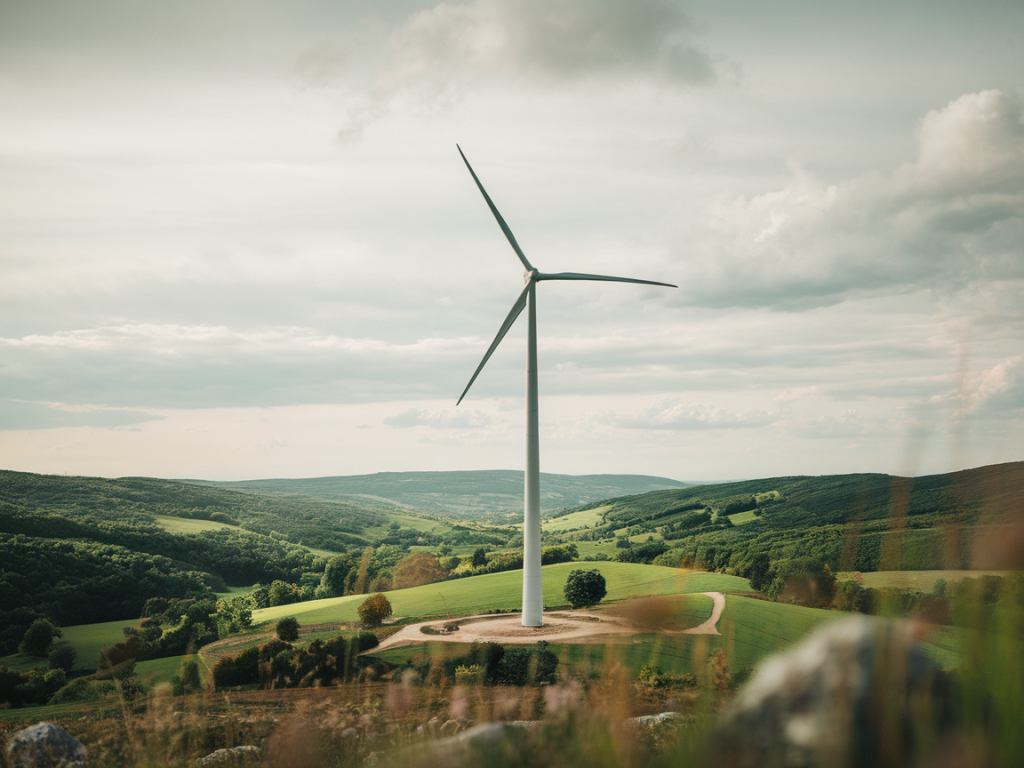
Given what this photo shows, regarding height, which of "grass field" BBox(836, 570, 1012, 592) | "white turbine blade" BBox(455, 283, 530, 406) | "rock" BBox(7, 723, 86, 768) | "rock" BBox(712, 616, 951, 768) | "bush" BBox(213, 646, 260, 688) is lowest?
"bush" BBox(213, 646, 260, 688)

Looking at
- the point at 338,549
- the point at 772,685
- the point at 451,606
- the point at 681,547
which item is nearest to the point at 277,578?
the point at 338,549

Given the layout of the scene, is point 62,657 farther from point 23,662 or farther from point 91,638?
point 91,638

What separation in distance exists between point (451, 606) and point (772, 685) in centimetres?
6274

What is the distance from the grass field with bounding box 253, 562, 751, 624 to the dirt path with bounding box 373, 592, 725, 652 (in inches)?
196

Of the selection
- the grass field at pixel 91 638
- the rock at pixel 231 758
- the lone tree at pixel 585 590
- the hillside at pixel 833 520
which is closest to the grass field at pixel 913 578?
the hillside at pixel 833 520

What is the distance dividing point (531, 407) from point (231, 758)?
113ft

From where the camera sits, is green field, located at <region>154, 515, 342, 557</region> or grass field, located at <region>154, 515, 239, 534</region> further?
green field, located at <region>154, 515, 342, 557</region>

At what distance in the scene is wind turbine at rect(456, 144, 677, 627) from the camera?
146 feet

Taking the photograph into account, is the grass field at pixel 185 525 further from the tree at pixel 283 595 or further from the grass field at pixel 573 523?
the grass field at pixel 573 523

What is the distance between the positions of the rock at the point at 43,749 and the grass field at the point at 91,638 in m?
49.2

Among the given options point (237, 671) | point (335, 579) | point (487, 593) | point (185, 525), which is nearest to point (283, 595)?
point (335, 579)

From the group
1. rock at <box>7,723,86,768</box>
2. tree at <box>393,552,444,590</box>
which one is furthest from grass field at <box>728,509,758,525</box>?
rock at <box>7,723,86,768</box>

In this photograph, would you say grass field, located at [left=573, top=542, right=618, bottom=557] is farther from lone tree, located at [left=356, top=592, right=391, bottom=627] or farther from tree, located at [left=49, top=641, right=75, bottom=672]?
tree, located at [left=49, top=641, right=75, bottom=672]

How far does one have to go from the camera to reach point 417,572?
91938mm
